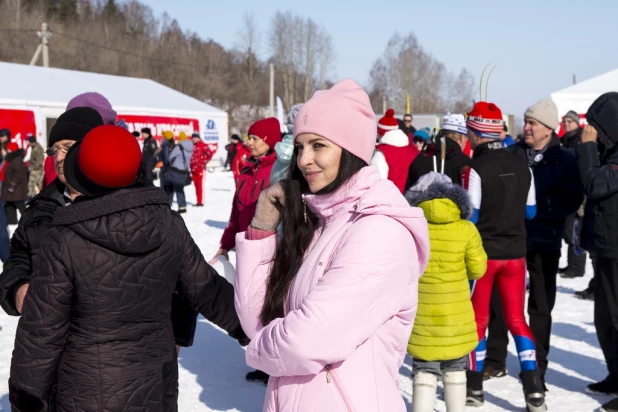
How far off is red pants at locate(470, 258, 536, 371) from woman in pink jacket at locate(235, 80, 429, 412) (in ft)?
8.45

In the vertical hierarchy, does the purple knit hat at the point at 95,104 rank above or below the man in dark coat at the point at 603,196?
above

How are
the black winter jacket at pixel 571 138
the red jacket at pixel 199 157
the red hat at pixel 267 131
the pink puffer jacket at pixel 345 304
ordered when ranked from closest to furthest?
the pink puffer jacket at pixel 345 304
the red hat at pixel 267 131
the black winter jacket at pixel 571 138
the red jacket at pixel 199 157

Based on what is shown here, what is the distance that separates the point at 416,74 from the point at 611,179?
3126 inches

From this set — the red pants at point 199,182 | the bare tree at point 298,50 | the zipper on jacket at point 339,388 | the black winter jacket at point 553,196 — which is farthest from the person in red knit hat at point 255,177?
the bare tree at point 298,50

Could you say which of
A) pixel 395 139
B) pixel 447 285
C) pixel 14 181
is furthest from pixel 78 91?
pixel 447 285

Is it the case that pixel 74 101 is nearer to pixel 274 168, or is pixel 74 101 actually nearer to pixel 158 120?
pixel 274 168

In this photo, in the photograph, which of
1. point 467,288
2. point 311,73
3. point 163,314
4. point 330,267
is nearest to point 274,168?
point 467,288

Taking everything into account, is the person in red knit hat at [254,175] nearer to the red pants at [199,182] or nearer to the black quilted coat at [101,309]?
the black quilted coat at [101,309]

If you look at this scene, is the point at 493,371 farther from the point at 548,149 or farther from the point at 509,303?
the point at 548,149

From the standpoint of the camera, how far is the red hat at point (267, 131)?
16.9 ft

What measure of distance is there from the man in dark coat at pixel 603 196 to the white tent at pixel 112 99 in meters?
17.6

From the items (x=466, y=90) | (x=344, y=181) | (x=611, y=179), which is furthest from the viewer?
(x=466, y=90)

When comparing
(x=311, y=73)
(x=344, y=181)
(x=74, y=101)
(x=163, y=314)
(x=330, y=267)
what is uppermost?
(x=311, y=73)

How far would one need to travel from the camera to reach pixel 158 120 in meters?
25.6
